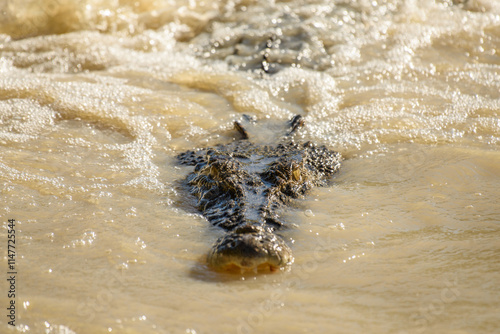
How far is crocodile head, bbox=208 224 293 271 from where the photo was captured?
2.72m

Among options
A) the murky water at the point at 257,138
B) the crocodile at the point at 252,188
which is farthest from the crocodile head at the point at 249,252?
the murky water at the point at 257,138

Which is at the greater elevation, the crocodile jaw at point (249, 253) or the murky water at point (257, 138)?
the crocodile jaw at point (249, 253)

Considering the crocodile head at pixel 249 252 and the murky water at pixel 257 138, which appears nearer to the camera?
the murky water at pixel 257 138

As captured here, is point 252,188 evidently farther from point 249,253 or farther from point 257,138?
point 257,138

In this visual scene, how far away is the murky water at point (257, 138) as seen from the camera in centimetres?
258

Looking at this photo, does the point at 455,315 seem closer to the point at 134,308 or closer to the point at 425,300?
the point at 425,300

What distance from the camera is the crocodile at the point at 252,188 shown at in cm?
279

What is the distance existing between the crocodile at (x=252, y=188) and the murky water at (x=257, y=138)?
0.12 meters

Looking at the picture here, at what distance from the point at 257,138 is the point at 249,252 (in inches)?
94.3

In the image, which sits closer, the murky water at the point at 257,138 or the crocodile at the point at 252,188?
the murky water at the point at 257,138

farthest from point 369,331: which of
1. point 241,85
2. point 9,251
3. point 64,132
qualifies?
point 241,85

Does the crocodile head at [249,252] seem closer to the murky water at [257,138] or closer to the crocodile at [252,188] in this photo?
the crocodile at [252,188]

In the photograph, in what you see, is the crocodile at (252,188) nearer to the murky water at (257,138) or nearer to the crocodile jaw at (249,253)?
the crocodile jaw at (249,253)

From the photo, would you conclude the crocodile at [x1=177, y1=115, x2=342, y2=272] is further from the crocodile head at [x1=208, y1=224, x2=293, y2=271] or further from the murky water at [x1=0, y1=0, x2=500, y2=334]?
the murky water at [x1=0, y1=0, x2=500, y2=334]
